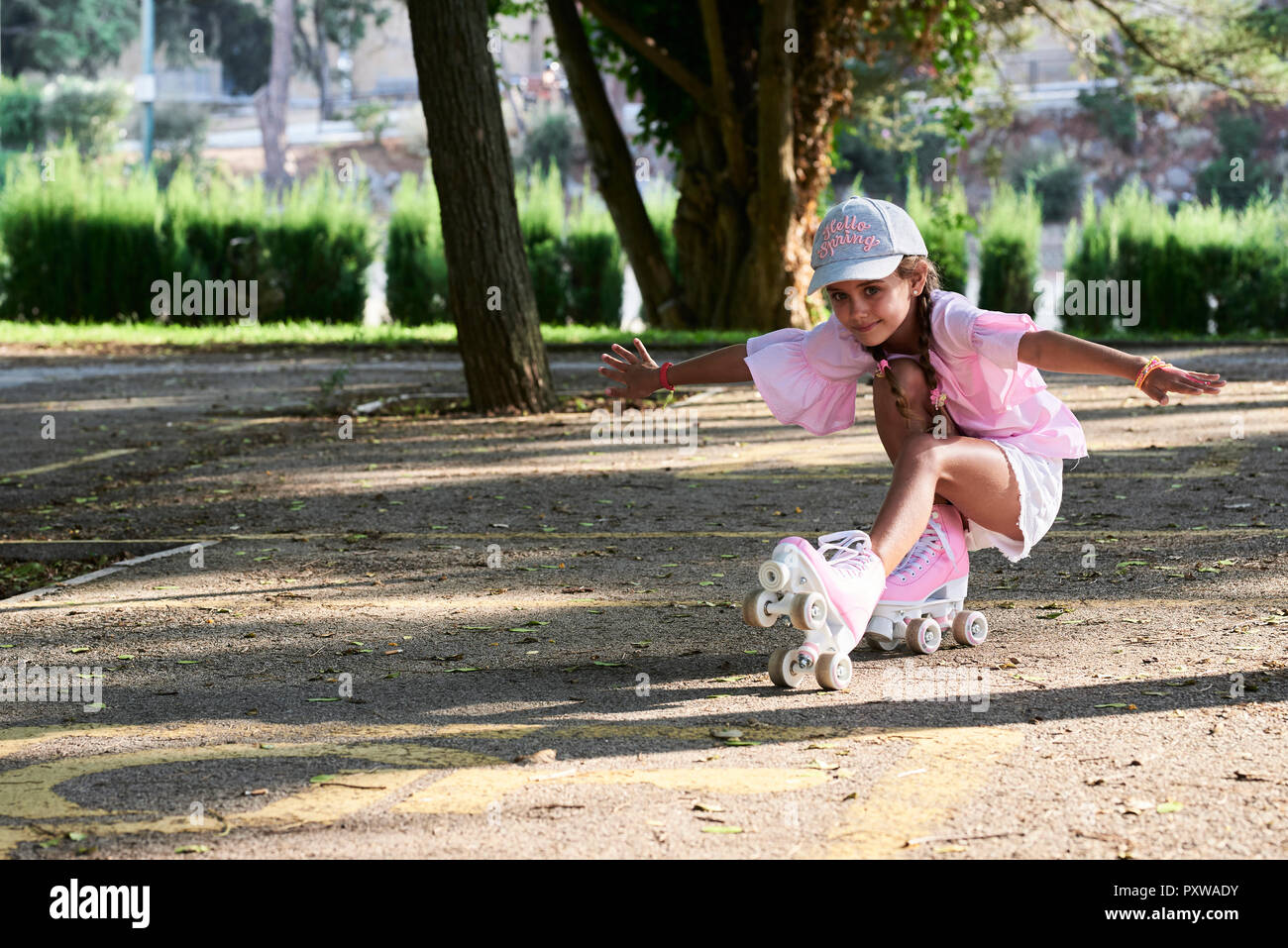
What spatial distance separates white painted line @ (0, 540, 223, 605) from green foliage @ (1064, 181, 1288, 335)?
18725 mm

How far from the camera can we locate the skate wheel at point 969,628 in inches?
188

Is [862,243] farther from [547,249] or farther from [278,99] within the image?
[278,99]

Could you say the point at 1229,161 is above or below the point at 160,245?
above

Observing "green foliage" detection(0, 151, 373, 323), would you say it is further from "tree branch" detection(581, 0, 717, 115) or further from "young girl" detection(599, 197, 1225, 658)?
"young girl" detection(599, 197, 1225, 658)

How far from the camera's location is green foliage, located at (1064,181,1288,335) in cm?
2278

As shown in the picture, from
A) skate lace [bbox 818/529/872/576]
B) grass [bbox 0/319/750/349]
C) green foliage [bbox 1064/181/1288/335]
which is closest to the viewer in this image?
skate lace [bbox 818/529/872/576]

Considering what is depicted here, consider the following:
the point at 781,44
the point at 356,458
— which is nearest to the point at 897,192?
the point at 781,44

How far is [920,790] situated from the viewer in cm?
345

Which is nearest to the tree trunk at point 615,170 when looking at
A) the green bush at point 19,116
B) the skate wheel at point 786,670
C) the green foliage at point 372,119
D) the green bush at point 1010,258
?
the green bush at point 1010,258

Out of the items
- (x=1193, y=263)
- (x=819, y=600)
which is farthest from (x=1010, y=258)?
(x=819, y=600)

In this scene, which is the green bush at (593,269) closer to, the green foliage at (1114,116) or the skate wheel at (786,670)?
the skate wheel at (786,670)

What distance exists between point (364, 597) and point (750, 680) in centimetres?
187

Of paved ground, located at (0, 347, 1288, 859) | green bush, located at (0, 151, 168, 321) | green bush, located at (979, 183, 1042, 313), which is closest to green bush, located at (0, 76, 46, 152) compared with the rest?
green bush, located at (0, 151, 168, 321)

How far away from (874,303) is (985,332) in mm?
337
